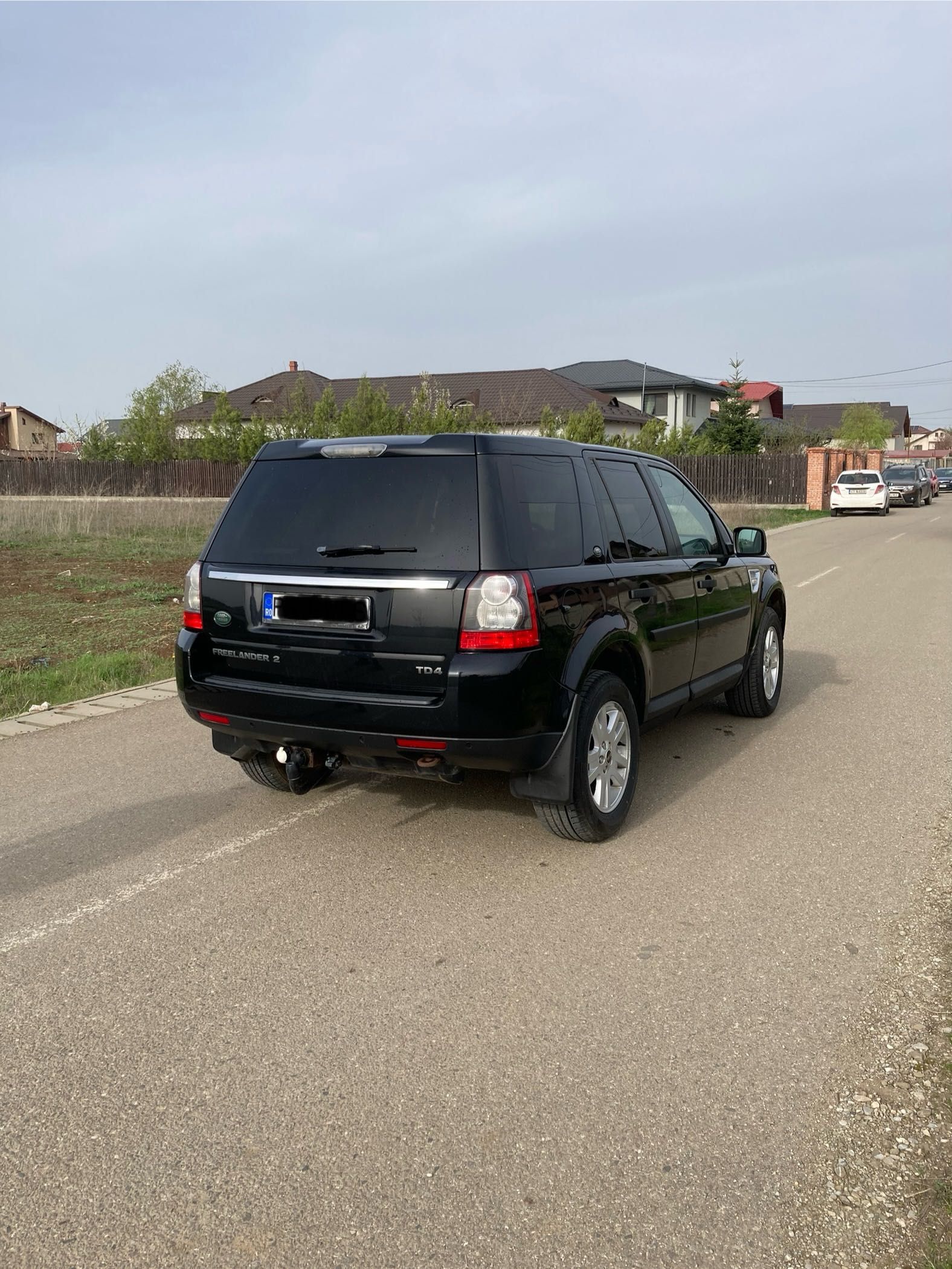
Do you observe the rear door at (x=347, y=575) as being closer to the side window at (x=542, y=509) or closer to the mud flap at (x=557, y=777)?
the side window at (x=542, y=509)

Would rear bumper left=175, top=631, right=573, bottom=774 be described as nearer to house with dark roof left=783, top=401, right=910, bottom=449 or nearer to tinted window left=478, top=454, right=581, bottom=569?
tinted window left=478, top=454, right=581, bottom=569

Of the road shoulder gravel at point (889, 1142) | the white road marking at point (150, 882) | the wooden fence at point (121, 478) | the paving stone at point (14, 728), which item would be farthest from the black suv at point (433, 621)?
the wooden fence at point (121, 478)

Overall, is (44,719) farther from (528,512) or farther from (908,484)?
(908,484)

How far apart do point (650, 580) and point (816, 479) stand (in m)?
41.1

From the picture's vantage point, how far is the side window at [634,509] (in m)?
5.55

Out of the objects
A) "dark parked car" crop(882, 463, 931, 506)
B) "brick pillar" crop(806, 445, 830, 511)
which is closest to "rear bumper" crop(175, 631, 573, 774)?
"brick pillar" crop(806, 445, 830, 511)

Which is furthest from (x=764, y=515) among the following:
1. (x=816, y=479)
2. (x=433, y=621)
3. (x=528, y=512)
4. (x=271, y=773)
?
(x=433, y=621)

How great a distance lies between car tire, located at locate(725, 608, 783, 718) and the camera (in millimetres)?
7328

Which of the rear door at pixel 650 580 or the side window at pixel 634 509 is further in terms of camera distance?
the side window at pixel 634 509

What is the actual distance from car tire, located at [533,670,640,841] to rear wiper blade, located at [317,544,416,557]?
99cm

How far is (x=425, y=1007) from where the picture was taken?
350cm

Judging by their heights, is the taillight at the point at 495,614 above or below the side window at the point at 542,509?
below

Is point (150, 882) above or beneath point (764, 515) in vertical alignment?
beneath

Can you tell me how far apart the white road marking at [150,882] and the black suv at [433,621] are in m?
0.21
